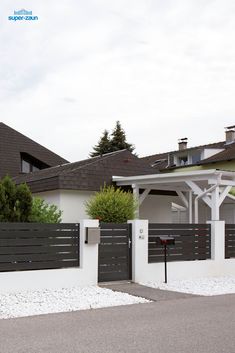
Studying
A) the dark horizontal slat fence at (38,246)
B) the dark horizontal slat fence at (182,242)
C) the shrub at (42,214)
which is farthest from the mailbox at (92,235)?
the shrub at (42,214)

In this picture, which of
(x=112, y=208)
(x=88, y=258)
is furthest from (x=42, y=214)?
(x=88, y=258)

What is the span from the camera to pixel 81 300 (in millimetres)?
10586

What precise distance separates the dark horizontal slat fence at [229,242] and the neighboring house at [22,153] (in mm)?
17172

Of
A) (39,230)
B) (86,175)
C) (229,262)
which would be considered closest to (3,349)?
(39,230)

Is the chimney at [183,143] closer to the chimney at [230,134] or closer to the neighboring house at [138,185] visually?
the chimney at [230,134]

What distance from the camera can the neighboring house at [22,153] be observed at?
31.2 metres

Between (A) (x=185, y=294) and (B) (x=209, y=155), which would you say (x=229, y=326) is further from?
(B) (x=209, y=155)

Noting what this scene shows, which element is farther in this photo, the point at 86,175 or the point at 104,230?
the point at 86,175

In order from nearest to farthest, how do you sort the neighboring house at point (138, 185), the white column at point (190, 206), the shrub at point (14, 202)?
the shrub at point (14, 202) → the neighboring house at point (138, 185) → the white column at point (190, 206)

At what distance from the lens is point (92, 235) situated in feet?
40.5

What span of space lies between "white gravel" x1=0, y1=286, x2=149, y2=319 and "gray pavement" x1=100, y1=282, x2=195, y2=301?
0.31 meters

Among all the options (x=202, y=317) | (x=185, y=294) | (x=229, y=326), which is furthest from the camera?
(x=185, y=294)

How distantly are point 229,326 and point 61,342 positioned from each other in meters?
2.60

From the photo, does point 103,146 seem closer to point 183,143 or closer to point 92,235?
point 183,143
